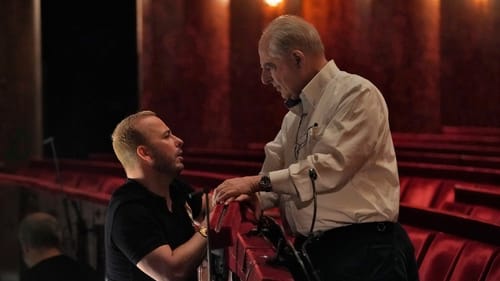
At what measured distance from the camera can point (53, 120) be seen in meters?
3.77

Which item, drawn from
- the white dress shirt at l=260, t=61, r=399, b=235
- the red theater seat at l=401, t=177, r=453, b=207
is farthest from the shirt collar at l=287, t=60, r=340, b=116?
the red theater seat at l=401, t=177, r=453, b=207

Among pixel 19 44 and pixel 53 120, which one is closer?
pixel 19 44

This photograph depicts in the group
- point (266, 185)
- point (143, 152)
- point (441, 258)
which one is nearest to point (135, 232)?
point (143, 152)

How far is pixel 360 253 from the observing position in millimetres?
675

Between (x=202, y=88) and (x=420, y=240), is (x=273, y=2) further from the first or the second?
(x=420, y=240)

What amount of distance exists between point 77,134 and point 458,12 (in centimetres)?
216

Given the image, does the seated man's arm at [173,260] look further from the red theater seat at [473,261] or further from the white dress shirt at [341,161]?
the red theater seat at [473,261]

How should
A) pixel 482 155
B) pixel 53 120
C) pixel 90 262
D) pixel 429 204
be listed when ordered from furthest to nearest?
pixel 53 120 → pixel 482 155 → pixel 90 262 → pixel 429 204

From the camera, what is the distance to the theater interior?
2.11 metres

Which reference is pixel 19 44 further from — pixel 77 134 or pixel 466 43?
pixel 466 43

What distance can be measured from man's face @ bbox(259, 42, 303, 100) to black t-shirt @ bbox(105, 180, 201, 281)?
0.75ft

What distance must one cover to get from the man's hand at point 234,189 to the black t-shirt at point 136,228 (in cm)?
18

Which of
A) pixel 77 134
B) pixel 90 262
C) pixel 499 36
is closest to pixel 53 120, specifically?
pixel 77 134

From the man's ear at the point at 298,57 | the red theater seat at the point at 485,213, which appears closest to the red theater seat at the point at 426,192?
the red theater seat at the point at 485,213
